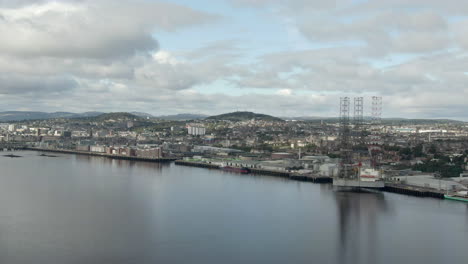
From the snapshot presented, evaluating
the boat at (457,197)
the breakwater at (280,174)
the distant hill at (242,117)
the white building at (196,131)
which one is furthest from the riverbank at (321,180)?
the distant hill at (242,117)

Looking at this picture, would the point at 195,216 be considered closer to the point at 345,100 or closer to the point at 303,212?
the point at 303,212

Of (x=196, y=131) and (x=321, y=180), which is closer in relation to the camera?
(x=321, y=180)

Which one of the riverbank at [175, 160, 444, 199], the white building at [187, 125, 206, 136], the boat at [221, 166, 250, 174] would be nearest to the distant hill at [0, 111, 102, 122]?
the white building at [187, 125, 206, 136]

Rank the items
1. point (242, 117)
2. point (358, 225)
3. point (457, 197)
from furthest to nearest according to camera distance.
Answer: point (242, 117), point (457, 197), point (358, 225)

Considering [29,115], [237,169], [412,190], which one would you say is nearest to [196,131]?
[237,169]

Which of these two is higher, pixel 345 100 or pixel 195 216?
pixel 345 100

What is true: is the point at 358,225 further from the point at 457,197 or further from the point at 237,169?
the point at 237,169

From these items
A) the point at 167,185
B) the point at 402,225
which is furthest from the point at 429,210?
the point at 167,185
